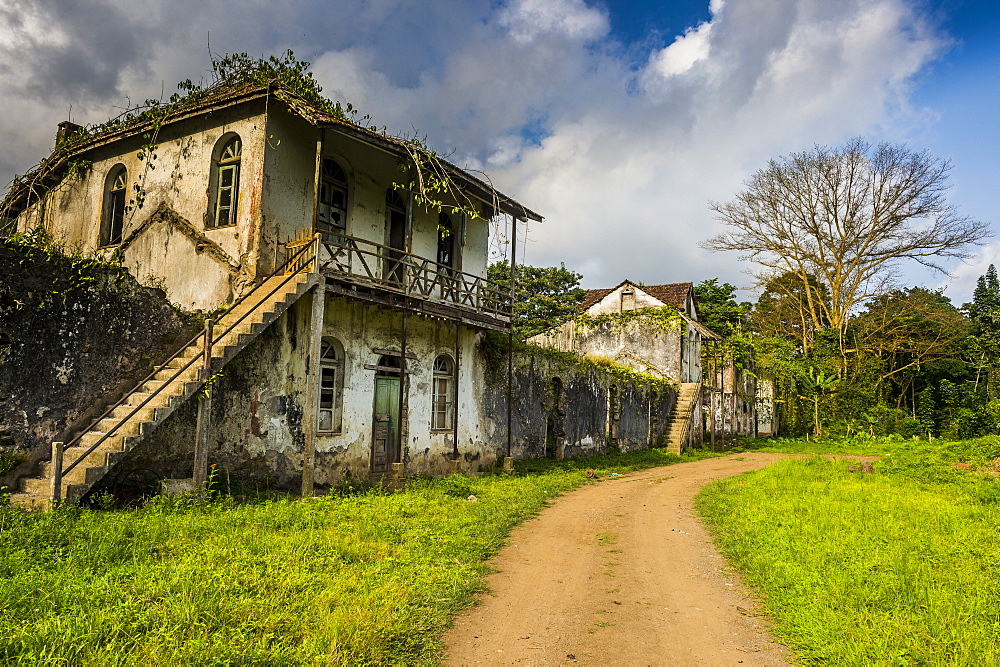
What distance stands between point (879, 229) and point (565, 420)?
20.6m

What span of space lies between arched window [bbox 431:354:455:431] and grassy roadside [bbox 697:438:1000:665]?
19.3ft

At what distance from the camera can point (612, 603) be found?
6.10 metres

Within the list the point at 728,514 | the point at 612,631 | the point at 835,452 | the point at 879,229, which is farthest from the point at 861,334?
the point at 612,631

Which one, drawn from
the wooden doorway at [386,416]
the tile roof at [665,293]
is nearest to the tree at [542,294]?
the tile roof at [665,293]

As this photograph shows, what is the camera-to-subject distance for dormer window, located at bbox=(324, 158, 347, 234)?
517 inches

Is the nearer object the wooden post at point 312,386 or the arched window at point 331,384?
the wooden post at point 312,386

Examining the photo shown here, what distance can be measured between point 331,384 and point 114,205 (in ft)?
22.5

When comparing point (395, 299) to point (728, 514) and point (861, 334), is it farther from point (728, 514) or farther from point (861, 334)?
point (861, 334)

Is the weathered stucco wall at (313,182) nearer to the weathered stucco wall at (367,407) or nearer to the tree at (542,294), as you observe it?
the weathered stucco wall at (367,407)

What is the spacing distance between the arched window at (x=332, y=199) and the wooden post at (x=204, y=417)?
14.4ft

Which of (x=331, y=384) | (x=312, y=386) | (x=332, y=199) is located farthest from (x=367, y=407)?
(x=332, y=199)

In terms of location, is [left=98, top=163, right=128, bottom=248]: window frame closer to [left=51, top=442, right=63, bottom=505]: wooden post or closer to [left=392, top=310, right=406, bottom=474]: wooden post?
[left=392, top=310, right=406, bottom=474]: wooden post

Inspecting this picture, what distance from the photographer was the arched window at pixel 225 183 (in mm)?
12312

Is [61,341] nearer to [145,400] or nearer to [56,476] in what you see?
[145,400]
